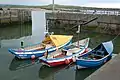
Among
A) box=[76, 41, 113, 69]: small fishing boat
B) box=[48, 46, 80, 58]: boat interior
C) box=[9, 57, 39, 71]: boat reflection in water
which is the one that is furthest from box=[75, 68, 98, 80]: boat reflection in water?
box=[9, 57, 39, 71]: boat reflection in water

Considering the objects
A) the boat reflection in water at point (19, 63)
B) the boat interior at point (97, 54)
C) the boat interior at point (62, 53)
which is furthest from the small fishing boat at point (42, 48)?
the boat interior at point (97, 54)

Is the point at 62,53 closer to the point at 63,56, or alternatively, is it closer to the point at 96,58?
the point at 63,56

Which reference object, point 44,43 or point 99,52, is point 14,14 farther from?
point 99,52

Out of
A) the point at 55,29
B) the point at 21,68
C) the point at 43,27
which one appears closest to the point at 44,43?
the point at 43,27

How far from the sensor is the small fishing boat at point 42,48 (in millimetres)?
17094

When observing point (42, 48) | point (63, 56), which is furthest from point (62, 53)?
point (42, 48)

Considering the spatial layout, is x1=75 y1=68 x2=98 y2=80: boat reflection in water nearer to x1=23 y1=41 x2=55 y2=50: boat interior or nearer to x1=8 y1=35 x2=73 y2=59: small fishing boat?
x1=8 y1=35 x2=73 y2=59: small fishing boat

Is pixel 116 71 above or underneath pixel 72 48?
above

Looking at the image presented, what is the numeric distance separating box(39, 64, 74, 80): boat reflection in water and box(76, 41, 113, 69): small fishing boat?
151 cm

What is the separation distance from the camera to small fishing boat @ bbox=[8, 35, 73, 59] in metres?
17.1

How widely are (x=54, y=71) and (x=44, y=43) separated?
483 centimetres

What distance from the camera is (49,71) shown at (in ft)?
48.6

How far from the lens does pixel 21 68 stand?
15.5 meters

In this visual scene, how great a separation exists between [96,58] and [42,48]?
16.7 ft
